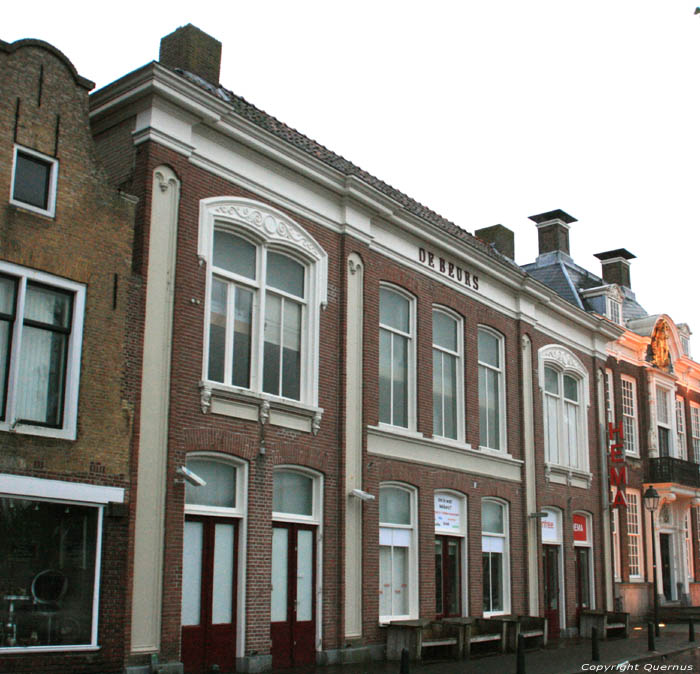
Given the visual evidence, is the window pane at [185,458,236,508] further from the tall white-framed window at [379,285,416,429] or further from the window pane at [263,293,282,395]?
the tall white-framed window at [379,285,416,429]

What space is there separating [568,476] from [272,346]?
13582 millimetres

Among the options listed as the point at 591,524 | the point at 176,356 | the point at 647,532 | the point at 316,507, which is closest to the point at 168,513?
the point at 176,356

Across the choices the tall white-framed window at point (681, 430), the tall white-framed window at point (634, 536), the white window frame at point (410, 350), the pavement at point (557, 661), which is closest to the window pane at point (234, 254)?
the white window frame at point (410, 350)

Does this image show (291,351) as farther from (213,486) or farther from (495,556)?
(495,556)

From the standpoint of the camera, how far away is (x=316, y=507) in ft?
59.5

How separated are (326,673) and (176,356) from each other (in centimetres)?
611

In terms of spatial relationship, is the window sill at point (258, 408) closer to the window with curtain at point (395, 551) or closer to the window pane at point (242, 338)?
the window pane at point (242, 338)

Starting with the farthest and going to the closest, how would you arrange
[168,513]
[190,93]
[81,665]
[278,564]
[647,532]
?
[647,532], [278,564], [190,93], [168,513], [81,665]

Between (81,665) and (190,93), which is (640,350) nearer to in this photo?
(190,93)

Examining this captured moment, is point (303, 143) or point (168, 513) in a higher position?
point (303, 143)

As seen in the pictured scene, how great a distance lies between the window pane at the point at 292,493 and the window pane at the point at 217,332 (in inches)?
95.0

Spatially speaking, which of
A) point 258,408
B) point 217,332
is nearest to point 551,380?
point 258,408

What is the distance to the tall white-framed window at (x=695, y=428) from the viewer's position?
3778 cm

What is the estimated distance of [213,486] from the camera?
52.7 ft
